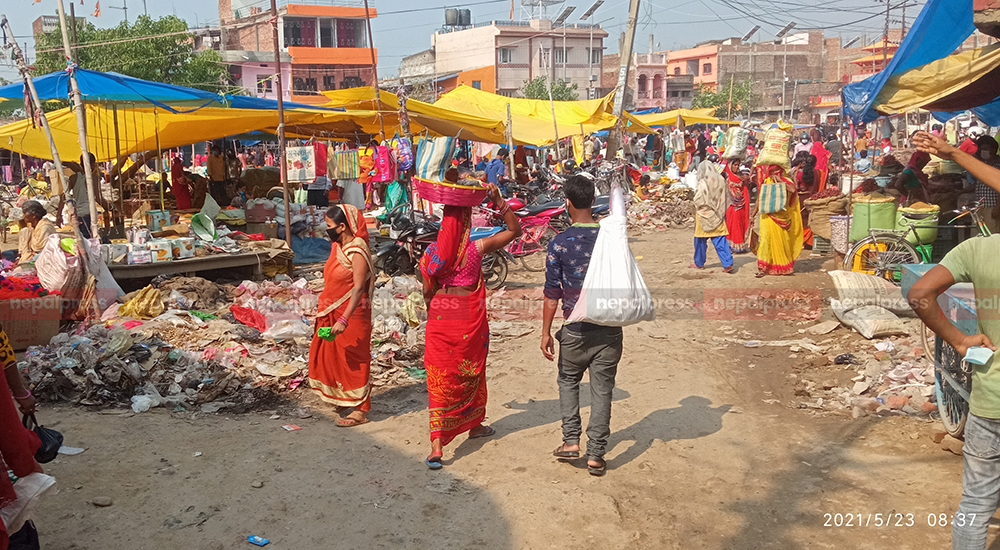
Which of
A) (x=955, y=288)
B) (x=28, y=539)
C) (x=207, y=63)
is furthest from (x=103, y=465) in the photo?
(x=207, y=63)

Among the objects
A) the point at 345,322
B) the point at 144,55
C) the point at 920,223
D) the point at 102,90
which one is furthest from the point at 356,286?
the point at 144,55

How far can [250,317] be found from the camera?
24.5 feet

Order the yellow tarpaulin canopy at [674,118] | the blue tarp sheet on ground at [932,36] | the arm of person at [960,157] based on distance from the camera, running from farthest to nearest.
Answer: the yellow tarpaulin canopy at [674,118] → the blue tarp sheet on ground at [932,36] → the arm of person at [960,157]

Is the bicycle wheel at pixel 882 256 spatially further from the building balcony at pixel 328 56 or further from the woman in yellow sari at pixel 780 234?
the building balcony at pixel 328 56

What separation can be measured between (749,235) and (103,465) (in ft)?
32.0

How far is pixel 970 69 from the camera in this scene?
6.41 metres

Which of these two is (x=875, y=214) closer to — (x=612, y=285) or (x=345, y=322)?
(x=612, y=285)

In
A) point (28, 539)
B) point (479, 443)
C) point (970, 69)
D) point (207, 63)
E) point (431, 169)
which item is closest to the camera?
point (28, 539)

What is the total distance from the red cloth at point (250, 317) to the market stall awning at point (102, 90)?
10.7ft

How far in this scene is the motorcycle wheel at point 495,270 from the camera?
31.8 feet

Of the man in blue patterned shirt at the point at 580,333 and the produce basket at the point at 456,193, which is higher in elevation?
the produce basket at the point at 456,193

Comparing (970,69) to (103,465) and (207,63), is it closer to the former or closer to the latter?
(103,465)

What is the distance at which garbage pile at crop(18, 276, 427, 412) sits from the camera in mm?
5504
